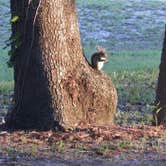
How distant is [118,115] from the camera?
11.4 meters

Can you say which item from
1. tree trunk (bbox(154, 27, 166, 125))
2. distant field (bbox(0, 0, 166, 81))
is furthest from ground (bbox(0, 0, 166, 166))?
tree trunk (bbox(154, 27, 166, 125))

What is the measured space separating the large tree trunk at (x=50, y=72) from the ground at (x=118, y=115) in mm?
242

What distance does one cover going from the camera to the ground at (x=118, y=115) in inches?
297

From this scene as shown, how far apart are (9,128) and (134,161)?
207cm

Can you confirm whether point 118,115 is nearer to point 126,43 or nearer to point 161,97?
point 161,97

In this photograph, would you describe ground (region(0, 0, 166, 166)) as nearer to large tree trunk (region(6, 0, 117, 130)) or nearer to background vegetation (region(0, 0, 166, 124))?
background vegetation (region(0, 0, 166, 124))

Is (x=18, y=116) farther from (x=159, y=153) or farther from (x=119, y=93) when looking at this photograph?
(x=119, y=93)

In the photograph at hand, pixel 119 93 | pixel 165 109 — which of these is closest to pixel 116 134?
pixel 165 109

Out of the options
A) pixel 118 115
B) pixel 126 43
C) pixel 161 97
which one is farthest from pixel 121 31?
pixel 161 97

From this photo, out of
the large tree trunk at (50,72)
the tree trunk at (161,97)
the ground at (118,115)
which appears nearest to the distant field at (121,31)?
the ground at (118,115)

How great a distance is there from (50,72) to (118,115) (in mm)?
3079

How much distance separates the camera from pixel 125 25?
84.5 ft

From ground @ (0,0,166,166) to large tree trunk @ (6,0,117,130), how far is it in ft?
0.79

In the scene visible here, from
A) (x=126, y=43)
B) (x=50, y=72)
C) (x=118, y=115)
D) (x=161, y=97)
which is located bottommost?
(x=118, y=115)
